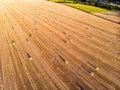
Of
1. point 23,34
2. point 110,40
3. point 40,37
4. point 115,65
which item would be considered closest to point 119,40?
point 110,40

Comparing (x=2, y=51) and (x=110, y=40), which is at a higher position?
(x=2, y=51)

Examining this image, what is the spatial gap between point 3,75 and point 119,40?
1043 cm

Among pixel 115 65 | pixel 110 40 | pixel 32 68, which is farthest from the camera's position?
pixel 110 40

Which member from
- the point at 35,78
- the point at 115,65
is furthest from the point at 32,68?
Result: the point at 115,65

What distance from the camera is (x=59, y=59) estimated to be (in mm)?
11531

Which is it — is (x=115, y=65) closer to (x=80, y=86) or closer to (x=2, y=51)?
(x=80, y=86)

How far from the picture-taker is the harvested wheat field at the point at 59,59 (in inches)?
352

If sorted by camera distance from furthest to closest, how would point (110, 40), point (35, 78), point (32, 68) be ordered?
point (110, 40) < point (32, 68) < point (35, 78)

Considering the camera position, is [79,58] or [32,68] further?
[79,58]

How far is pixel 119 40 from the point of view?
16.1 m

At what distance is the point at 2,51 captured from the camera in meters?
13.0

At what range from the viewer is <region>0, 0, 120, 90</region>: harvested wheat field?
29.3 ft

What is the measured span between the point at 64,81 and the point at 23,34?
9.10 metres

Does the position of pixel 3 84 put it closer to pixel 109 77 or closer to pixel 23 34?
pixel 109 77
